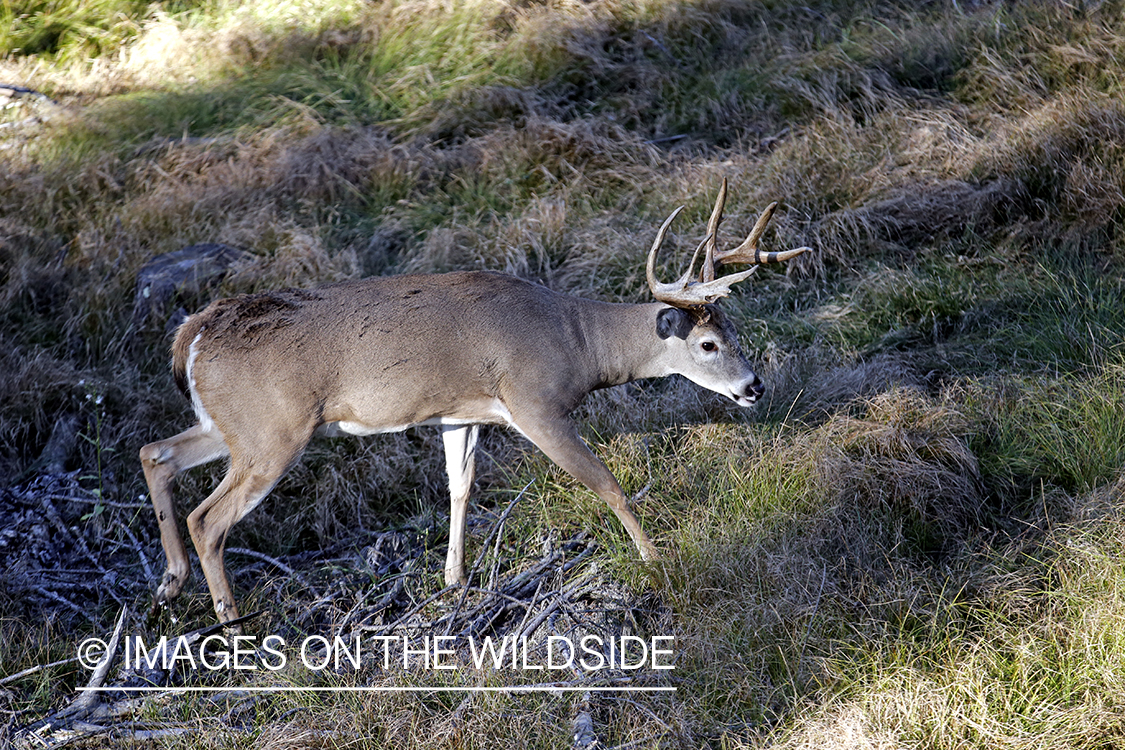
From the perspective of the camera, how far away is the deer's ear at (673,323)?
5027 millimetres

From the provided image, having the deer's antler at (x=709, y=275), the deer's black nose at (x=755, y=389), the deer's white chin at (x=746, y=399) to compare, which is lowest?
the deer's white chin at (x=746, y=399)

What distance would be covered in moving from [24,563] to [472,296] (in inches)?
100

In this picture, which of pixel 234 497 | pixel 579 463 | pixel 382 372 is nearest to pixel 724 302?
pixel 579 463

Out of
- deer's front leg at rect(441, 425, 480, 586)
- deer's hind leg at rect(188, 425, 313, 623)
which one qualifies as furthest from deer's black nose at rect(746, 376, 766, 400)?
deer's hind leg at rect(188, 425, 313, 623)

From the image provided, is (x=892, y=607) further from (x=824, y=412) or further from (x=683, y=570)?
(x=824, y=412)

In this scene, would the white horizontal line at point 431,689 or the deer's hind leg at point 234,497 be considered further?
the deer's hind leg at point 234,497

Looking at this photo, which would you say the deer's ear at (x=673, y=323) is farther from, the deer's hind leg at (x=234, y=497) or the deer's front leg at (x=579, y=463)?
the deer's hind leg at (x=234, y=497)

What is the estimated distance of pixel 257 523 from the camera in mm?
5543

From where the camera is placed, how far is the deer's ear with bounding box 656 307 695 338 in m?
5.03

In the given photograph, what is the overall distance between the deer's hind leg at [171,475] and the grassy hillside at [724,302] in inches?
8.2

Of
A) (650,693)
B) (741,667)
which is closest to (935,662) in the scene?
(741,667)

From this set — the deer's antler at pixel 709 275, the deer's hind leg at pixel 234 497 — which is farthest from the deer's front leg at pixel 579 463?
the deer's hind leg at pixel 234 497

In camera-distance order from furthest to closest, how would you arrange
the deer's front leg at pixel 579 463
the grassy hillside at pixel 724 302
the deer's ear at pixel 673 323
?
the deer's ear at pixel 673 323, the deer's front leg at pixel 579 463, the grassy hillside at pixel 724 302

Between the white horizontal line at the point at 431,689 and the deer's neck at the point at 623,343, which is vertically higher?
the deer's neck at the point at 623,343
